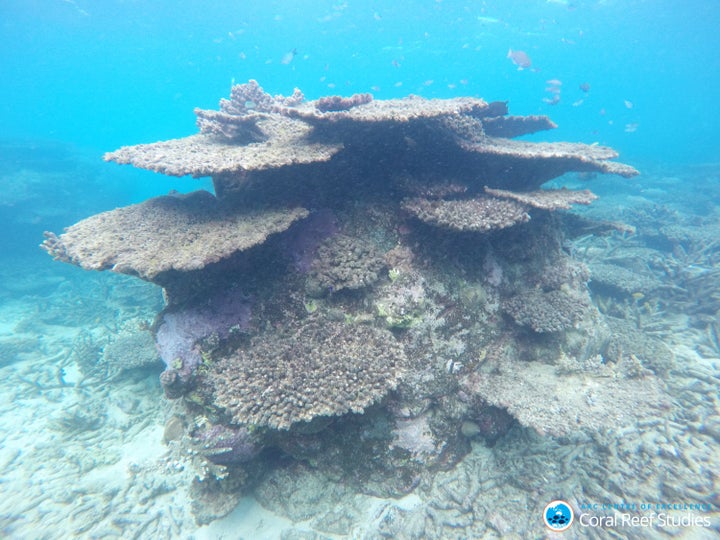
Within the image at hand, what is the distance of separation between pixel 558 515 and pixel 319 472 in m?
3.39

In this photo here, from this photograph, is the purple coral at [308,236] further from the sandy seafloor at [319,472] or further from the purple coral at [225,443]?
the sandy seafloor at [319,472]

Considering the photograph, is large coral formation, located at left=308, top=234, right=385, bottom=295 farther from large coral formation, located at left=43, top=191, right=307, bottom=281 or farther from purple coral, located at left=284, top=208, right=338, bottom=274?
large coral formation, located at left=43, top=191, right=307, bottom=281

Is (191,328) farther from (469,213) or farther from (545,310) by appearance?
(545,310)

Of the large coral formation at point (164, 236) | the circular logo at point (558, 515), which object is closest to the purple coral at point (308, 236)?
the large coral formation at point (164, 236)

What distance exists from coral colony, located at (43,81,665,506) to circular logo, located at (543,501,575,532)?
104 cm

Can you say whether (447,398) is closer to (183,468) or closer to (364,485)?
(364,485)

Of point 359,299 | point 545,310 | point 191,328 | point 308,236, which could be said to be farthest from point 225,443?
point 545,310

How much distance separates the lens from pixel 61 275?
1909 cm

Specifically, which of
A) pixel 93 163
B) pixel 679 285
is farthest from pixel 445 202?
pixel 93 163

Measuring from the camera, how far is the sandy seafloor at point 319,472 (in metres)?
4.61

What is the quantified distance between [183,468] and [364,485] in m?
3.74

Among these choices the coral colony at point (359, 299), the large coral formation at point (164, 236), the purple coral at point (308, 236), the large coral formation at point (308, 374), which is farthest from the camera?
the purple coral at point (308, 236)

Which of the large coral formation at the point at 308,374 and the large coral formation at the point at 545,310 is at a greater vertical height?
the large coral formation at the point at 308,374

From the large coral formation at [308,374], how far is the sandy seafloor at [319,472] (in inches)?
72.8
